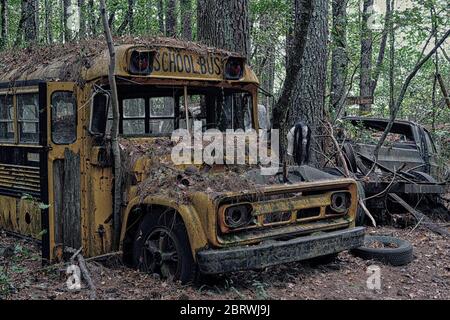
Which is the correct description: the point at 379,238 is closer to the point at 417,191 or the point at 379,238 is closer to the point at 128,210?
the point at 417,191

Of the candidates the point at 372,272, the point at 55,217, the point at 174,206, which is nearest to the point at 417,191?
the point at 372,272

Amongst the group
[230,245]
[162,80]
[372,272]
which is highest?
[162,80]

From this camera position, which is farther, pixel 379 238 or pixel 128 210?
pixel 379 238

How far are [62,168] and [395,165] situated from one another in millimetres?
5710

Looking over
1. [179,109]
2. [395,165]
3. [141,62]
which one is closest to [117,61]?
[141,62]

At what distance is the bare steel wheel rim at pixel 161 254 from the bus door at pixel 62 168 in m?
0.92

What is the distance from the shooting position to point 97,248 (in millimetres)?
5848

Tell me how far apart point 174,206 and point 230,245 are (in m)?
0.61

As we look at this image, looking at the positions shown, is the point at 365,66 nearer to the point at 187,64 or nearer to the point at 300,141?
the point at 300,141

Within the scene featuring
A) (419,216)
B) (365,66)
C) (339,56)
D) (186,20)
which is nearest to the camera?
(419,216)

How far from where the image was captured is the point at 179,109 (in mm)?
6309

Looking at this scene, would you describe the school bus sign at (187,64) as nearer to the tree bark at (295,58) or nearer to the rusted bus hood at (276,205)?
the tree bark at (295,58)

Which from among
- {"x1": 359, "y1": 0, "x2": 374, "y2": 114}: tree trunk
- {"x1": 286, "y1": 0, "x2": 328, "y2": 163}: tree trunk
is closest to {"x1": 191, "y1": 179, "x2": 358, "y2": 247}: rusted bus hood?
{"x1": 286, "y1": 0, "x2": 328, "y2": 163}: tree trunk

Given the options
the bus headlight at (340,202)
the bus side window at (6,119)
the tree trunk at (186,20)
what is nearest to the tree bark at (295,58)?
the bus headlight at (340,202)
